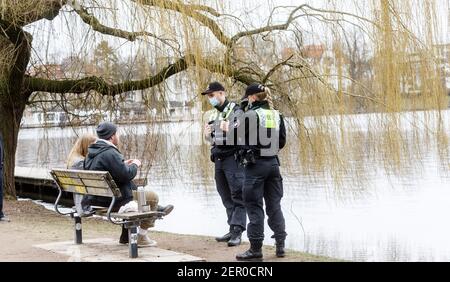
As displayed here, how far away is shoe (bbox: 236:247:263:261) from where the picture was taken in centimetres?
671

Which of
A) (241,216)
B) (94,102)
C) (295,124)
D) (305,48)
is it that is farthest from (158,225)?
(241,216)

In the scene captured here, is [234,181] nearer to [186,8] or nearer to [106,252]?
[106,252]

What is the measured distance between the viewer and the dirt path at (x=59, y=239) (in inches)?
281

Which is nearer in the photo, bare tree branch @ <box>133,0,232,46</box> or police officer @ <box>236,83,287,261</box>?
police officer @ <box>236,83,287,261</box>

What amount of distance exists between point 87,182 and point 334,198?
4.93 meters

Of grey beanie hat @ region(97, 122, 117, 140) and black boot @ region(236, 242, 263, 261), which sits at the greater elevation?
grey beanie hat @ region(97, 122, 117, 140)

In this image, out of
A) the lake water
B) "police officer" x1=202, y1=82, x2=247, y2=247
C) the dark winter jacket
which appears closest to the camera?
the dark winter jacket

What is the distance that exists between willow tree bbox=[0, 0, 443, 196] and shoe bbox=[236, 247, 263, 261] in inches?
126

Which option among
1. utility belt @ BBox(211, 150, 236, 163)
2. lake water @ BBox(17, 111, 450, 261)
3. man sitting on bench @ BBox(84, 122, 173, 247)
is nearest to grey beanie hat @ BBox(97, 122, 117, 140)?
man sitting on bench @ BBox(84, 122, 173, 247)

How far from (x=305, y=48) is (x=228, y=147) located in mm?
3253

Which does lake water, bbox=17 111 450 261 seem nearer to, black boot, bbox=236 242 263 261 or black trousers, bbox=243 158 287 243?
black trousers, bbox=243 158 287 243

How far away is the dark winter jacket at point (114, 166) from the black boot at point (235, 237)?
1.23 m

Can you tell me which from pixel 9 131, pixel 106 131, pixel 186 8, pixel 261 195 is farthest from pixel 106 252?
pixel 9 131
